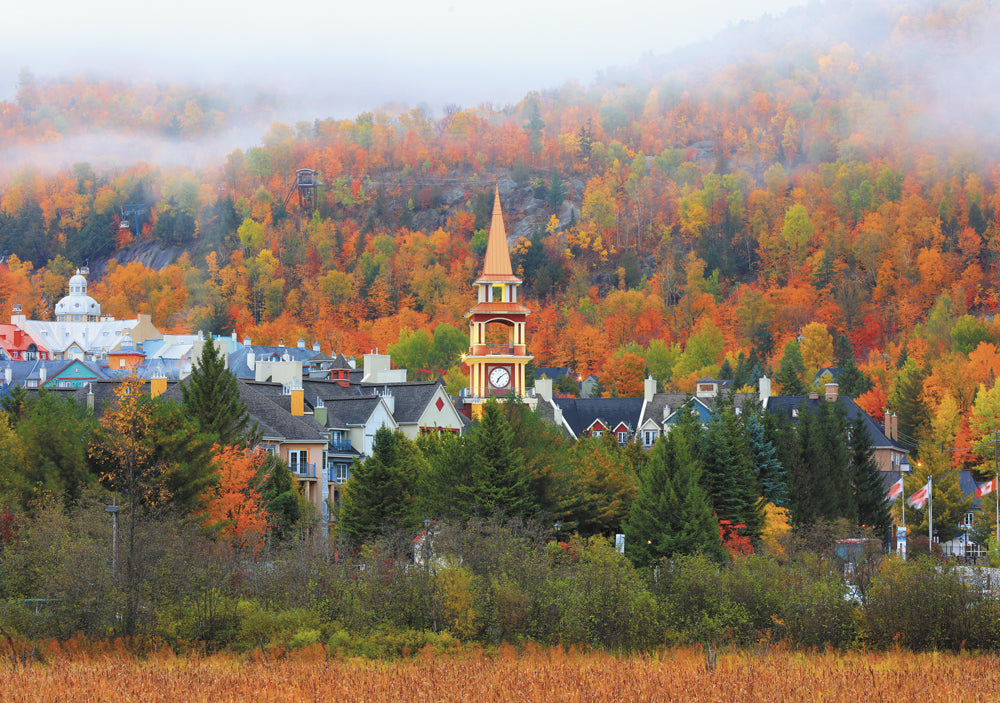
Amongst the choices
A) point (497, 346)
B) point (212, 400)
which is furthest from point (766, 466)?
point (497, 346)

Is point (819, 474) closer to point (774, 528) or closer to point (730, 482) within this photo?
point (774, 528)

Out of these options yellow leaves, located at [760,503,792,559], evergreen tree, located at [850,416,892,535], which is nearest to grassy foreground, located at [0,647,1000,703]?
yellow leaves, located at [760,503,792,559]

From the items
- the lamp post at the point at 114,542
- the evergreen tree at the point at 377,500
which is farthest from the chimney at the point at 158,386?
the lamp post at the point at 114,542

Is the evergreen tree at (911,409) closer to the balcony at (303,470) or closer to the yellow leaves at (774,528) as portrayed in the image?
the yellow leaves at (774,528)

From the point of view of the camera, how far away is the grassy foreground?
32.1 m

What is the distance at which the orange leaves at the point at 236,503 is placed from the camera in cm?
5194

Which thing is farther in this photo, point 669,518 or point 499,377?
point 499,377

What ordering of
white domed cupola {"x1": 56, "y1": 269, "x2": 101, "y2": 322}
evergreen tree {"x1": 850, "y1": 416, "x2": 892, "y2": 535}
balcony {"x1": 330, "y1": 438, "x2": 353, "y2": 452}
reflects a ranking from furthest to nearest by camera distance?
white domed cupola {"x1": 56, "y1": 269, "x2": 101, "y2": 322} < balcony {"x1": 330, "y1": 438, "x2": 353, "y2": 452} < evergreen tree {"x1": 850, "y1": 416, "x2": 892, "y2": 535}

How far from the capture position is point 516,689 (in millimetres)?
32812

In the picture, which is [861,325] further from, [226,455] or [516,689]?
[516,689]

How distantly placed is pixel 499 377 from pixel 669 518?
1752 inches

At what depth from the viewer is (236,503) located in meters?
54.6

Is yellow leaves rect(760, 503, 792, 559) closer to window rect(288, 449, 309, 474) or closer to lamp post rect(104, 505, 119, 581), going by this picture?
window rect(288, 449, 309, 474)

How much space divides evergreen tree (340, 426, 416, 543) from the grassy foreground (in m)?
15.5
